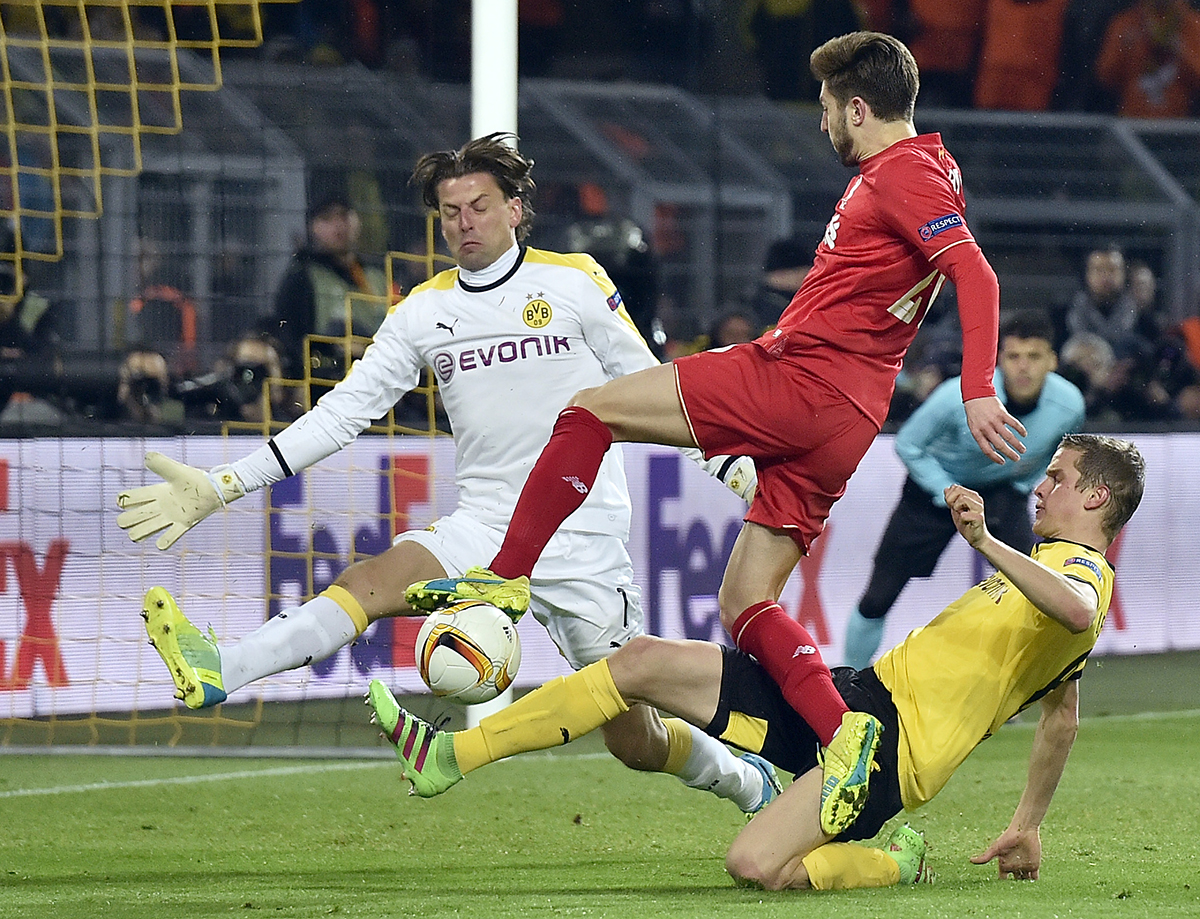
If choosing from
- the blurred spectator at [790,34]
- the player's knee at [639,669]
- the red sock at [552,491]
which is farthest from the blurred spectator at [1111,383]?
the red sock at [552,491]

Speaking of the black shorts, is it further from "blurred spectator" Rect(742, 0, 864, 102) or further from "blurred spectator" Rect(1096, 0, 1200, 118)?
"blurred spectator" Rect(1096, 0, 1200, 118)

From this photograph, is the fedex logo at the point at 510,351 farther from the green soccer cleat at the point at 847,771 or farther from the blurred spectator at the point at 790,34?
the blurred spectator at the point at 790,34

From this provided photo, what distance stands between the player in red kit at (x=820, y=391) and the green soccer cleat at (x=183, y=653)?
2.24 ft

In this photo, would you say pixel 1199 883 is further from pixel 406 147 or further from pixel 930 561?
pixel 406 147

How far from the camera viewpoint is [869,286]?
3.71 meters

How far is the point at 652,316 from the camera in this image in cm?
834

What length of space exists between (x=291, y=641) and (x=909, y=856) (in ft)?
4.95

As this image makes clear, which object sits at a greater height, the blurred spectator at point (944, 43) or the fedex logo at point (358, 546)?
the blurred spectator at point (944, 43)

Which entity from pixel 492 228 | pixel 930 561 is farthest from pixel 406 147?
pixel 492 228

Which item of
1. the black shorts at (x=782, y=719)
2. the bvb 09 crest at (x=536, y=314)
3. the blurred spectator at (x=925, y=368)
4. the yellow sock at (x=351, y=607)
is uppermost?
the blurred spectator at (x=925, y=368)

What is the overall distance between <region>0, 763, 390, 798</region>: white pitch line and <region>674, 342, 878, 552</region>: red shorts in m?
2.62

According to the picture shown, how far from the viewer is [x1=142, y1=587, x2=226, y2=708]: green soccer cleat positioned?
152 inches

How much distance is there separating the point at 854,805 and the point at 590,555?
3.80 feet

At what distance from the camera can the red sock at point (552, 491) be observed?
355 cm
